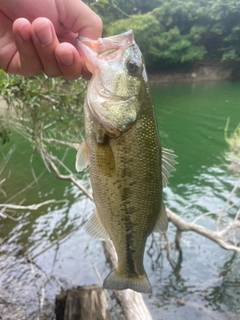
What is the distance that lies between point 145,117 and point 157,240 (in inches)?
214

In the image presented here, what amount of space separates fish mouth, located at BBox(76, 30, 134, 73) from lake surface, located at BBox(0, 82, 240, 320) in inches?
145

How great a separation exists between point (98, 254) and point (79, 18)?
5.52 metres

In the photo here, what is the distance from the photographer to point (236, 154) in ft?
27.8

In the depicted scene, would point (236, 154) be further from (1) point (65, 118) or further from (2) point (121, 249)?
(2) point (121, 249)

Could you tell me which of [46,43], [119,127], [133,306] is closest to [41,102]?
[133,306]

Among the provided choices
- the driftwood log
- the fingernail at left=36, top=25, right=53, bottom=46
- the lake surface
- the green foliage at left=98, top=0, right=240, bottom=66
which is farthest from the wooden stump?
the green foliage at left=98, top=0, right=240, bottom=66

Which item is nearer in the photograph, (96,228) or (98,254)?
(96,228)

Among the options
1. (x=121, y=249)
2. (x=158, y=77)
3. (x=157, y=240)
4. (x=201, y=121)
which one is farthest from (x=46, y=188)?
(x=158, y=77)

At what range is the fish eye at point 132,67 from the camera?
5.50 ft

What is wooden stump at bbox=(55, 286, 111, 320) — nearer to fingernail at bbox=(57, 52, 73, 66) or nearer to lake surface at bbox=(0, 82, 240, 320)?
lake surface at bbox=(0, 82, 240, 320)

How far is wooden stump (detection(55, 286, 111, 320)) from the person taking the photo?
3.98 meters

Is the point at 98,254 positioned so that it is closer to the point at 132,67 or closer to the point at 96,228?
the point at 96,228

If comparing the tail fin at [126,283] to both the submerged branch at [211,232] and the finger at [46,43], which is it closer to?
the finger at [46,43]

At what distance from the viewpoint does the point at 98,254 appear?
670 cm
